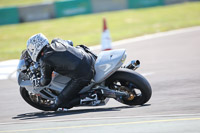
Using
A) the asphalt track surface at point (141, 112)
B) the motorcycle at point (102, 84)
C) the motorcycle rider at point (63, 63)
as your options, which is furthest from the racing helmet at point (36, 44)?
the asphalt track surface at point (141, 112)

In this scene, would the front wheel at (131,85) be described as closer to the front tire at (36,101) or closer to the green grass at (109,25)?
the front tire at (36,101)

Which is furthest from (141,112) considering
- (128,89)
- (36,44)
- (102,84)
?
(36,44)

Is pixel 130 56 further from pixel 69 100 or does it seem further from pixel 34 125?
pixel 34 125

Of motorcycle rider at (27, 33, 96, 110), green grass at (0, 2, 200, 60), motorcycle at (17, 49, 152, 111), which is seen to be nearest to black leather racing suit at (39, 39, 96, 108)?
motorcycle rider at (27, 33, 96, 110)

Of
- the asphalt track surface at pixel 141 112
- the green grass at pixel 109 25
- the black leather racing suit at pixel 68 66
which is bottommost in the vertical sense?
the asphalt track surface at pixel 141 112

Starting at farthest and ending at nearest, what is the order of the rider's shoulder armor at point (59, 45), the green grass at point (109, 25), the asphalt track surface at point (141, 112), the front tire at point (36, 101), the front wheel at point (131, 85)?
the green grass at point (109, 25) < the front tire at point (36, 101) < the rider's shoulder armor at point (59, 45) < the front wheel at point (131, 85) < the asphalt track surface at point (141, 112)

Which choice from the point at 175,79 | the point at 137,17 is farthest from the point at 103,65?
the point at 137,17

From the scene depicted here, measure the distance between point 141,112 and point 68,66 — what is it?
1384 millimetres

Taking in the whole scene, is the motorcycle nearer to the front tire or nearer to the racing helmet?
the front tire

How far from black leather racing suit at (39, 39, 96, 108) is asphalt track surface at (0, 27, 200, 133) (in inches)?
13.7

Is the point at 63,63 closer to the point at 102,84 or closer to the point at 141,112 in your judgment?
the point at 102,84

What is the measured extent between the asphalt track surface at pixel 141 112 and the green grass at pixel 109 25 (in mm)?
5757

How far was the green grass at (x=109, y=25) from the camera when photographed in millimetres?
16734

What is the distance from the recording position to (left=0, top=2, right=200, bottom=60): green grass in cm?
1673
